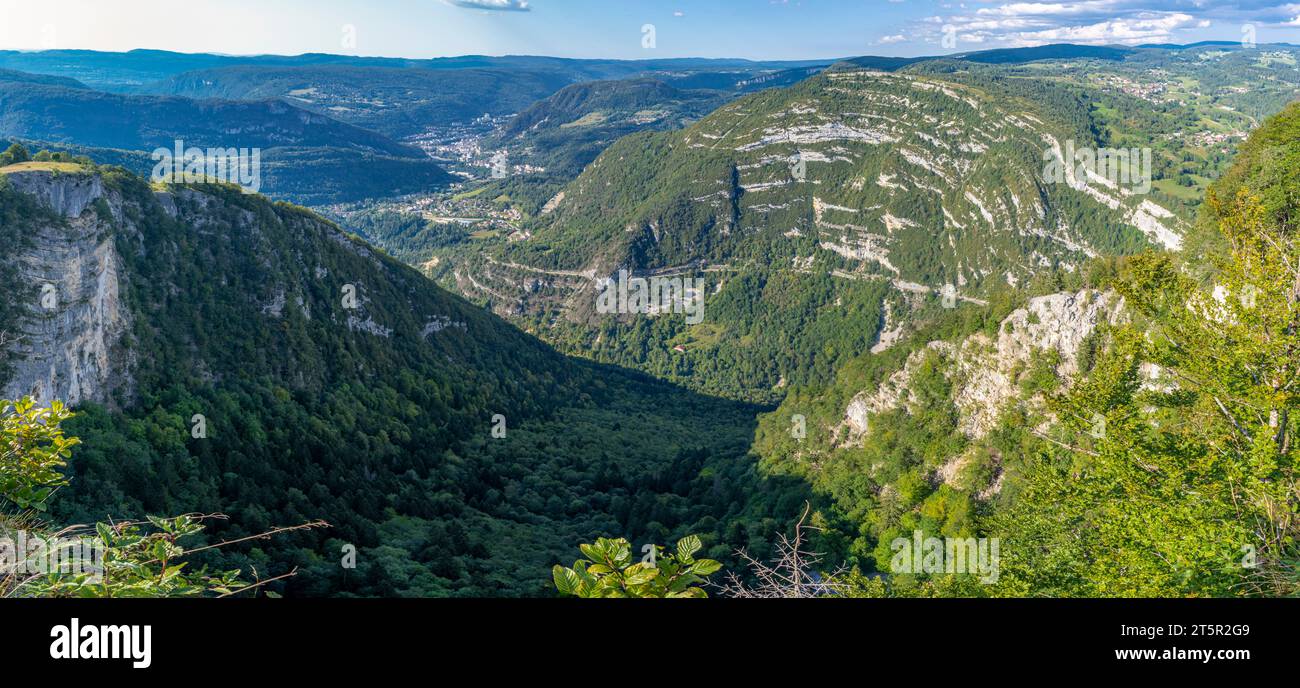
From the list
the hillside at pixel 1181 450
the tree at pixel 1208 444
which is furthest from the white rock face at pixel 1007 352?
the tree at pixel 1208 444

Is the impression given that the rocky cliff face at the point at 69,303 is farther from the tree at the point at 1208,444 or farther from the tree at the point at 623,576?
the tree at the point at 1208,444

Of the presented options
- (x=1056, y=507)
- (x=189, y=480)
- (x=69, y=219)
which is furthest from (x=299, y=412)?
(x=1056, y=507)

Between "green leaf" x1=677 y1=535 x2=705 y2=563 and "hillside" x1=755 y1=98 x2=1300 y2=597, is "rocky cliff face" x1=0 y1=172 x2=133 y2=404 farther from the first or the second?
"hillside" x1=755 y1=98 x2=1300 y2=597

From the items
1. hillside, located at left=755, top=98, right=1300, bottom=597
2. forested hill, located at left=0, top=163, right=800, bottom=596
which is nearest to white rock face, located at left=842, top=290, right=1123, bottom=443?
forested hill, located at left=0, top=163, right=800, bottom=596

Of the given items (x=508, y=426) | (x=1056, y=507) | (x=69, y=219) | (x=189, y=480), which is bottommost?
(x=508, y=426)

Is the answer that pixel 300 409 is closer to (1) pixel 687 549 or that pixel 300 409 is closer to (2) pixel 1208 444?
(1) pixel 687 549

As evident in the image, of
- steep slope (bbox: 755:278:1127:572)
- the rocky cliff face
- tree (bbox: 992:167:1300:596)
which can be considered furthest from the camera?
steep slope (bbox: 755:278:1127:572)
